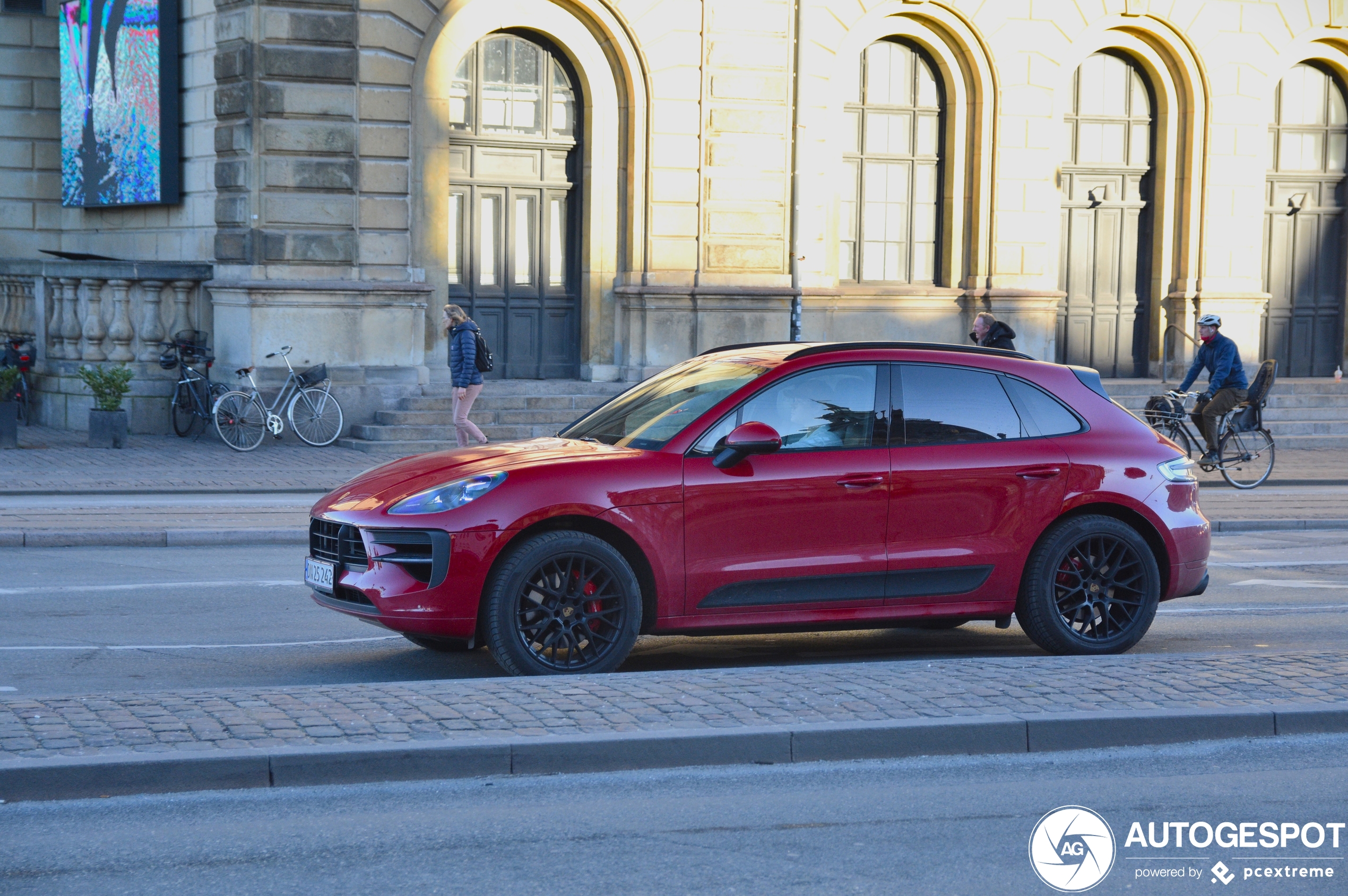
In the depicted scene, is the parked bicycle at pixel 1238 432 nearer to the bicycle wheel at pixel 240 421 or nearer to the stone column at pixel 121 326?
the bicycle wheel at pixel 240 421

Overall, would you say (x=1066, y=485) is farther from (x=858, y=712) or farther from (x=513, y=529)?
(x=513, y=529)

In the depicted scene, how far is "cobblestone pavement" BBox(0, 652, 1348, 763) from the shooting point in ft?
20.4

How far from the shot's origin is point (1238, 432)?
1805cm

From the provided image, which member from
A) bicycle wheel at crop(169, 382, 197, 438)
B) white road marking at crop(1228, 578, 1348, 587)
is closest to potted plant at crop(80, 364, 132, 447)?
bicycle wheel at crop(169, 382, 197, 438)

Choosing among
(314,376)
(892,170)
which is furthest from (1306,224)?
(314,376)

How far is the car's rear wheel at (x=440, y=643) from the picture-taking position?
819 cm

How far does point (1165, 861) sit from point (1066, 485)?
3340 millimetres

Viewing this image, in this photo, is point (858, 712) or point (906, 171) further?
point (906, 171)

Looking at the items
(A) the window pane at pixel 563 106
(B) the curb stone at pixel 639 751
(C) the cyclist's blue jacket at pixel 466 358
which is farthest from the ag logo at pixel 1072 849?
(A) the window pane at pixel 563 106

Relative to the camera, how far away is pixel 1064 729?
21.8 ft

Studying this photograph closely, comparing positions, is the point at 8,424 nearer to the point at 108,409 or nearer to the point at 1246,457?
the point at 108,409

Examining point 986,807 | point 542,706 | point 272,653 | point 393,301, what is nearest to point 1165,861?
point 986,807

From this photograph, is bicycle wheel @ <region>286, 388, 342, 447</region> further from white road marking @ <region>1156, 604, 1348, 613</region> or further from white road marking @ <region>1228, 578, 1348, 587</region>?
white road marking @ <region>1156, 604, 1348, 613</region>

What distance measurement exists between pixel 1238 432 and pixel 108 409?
40.9 ft
